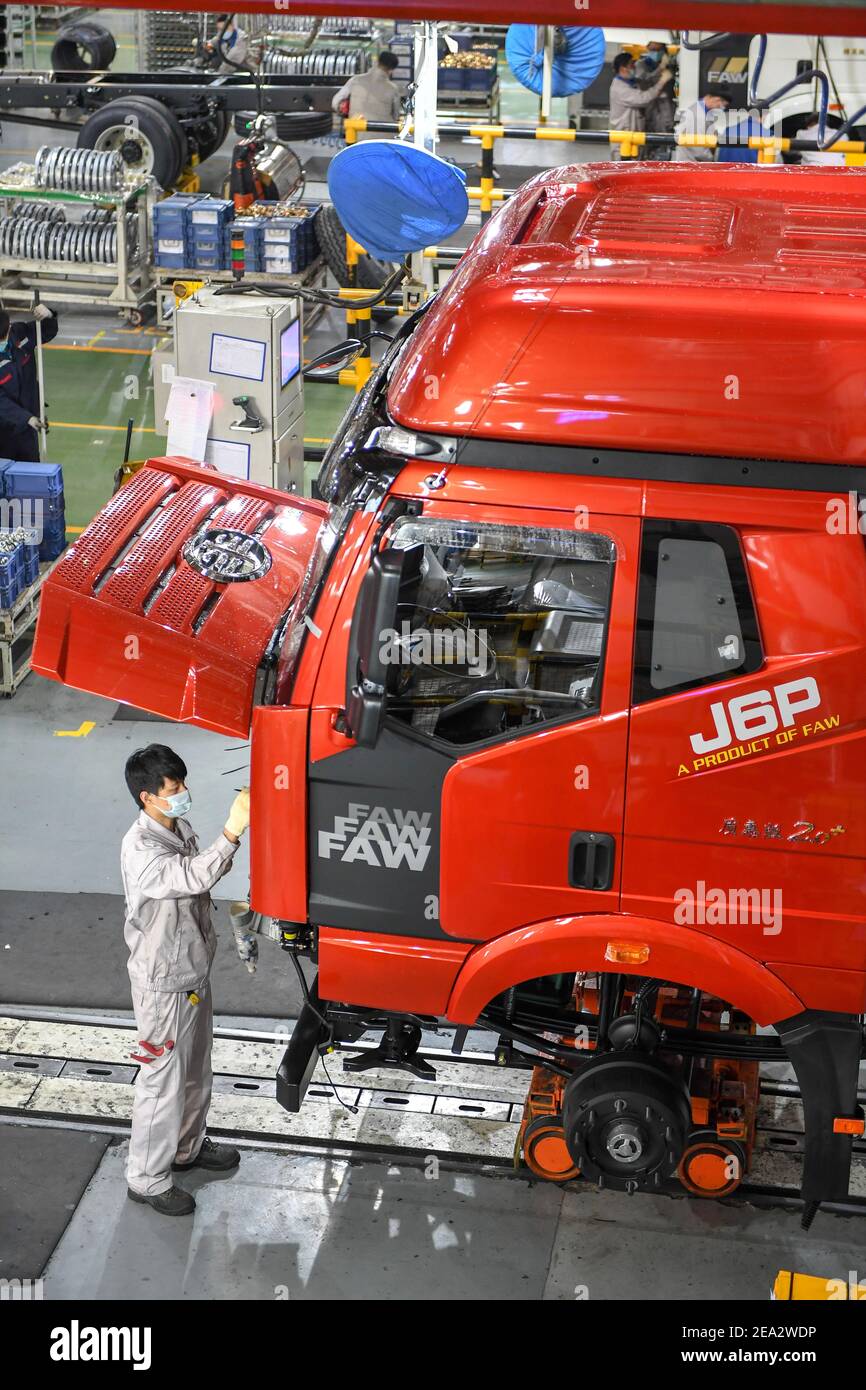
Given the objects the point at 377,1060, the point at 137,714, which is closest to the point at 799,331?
the point at 377,1060

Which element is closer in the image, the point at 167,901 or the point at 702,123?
the point at 167,901

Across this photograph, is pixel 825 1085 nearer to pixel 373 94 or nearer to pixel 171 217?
pixel 171 217

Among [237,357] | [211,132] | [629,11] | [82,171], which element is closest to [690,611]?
[629,11]

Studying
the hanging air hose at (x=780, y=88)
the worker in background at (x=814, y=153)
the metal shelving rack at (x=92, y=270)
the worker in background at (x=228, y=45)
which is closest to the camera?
the worker in background at (x=814, y=153)

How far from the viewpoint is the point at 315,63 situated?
19562 millimetres

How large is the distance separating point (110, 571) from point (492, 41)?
20.6 metres

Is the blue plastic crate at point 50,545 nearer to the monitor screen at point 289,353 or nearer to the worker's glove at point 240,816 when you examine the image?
the monitor screen at point 289,353

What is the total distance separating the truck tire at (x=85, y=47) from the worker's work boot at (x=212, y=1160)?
17.0m

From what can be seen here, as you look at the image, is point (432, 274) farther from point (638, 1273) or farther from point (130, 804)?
point (638, 1273)

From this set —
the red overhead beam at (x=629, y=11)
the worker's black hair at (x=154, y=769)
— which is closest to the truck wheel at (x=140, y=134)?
the worker's black hair at (x=154, y=769)

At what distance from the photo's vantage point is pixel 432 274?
41.8ft

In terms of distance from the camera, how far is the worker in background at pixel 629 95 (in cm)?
1731

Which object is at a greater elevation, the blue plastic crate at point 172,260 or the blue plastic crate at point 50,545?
the blue plastic crate at point 172,260

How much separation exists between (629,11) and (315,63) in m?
18.8
